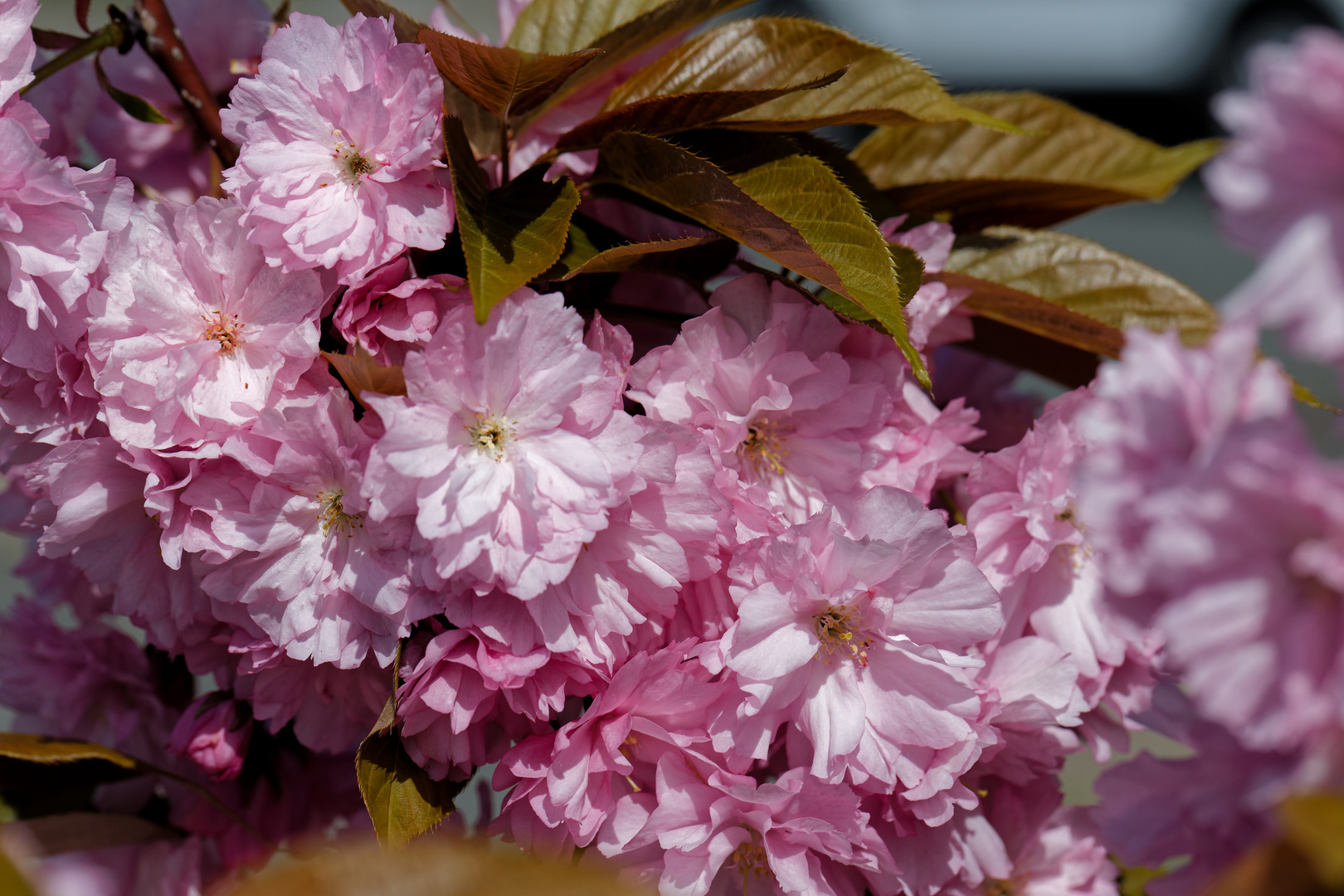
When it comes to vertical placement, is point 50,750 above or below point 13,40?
below

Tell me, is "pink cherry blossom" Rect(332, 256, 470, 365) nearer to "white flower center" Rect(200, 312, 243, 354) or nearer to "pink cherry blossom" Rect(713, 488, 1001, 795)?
"white flower center" Rect(200, 312, 243, 354)

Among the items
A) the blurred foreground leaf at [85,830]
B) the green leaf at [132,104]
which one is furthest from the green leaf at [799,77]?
the blurred foreground leaf at [85,830]

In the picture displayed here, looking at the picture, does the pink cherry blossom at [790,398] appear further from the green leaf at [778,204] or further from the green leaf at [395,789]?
the green leaf at [395,789]

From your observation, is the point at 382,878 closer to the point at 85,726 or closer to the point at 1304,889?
the point at 1304,889

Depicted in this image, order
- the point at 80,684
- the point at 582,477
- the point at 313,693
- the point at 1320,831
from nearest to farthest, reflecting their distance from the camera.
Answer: the point at 1320,831, the point at 582,477, the point at 313,693, the point at 80,684

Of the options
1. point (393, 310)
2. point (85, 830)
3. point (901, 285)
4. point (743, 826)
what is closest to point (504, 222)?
point (393, 310)

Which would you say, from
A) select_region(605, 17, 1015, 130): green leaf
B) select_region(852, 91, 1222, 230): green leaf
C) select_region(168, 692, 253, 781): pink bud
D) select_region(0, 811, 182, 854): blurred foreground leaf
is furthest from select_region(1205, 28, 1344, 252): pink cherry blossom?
select_region(0, 811, 182, 854): blurred foreground leaf

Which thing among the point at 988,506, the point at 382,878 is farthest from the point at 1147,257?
the point at 382,878

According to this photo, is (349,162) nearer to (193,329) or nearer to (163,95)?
(193,329)
